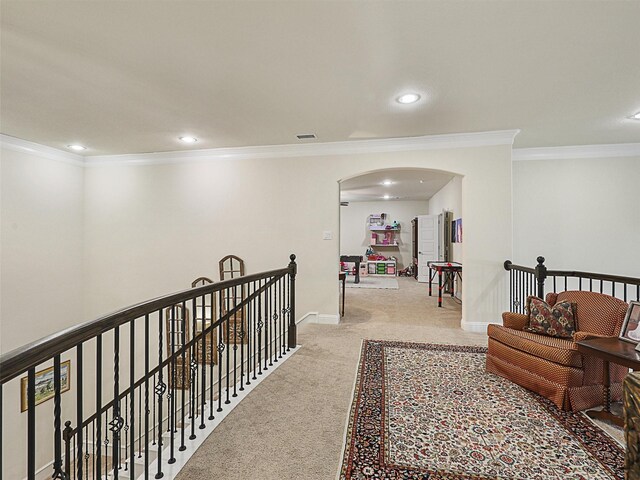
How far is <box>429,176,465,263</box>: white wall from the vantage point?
21.9ft

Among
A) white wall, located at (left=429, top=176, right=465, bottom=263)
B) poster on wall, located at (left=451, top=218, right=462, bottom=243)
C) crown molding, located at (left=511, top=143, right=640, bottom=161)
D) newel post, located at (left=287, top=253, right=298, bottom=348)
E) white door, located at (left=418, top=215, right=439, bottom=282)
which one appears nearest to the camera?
newel post, located at (left=287, top=253, right=298, bottom=348)

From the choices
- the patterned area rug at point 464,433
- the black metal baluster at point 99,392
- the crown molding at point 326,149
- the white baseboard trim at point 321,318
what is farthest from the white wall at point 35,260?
the patterned area rug at point 464,433

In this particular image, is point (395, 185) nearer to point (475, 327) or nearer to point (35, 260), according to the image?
point (475, 327)

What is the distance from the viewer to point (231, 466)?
1.93 meters

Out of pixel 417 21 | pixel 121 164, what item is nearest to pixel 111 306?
pixel 121 164

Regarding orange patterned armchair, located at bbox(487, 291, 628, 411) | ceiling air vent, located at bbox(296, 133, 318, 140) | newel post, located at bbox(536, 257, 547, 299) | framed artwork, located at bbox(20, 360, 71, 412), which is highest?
ceiling air vent, located at bbox(296, 133, 318, 140)

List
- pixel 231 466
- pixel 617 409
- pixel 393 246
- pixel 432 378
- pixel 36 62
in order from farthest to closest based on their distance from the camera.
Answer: pixel 393 246 → pixel 432 378 → pixel 36 62 → pixel 617 409 → pixel 231 466

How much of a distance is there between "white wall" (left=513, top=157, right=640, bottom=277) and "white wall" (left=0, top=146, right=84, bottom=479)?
6.76 meters

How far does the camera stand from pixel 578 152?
4.96m

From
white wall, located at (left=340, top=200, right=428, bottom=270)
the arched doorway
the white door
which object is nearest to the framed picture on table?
the arched doorway

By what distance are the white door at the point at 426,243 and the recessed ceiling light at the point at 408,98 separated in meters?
6.18

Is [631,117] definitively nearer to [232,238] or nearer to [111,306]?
[232,238]

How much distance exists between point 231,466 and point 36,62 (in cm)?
322

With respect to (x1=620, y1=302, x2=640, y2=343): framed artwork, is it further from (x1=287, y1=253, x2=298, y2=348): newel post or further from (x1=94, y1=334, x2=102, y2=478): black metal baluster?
(x1=94, y1=334, x2=102, y2=478): black metal baluster
